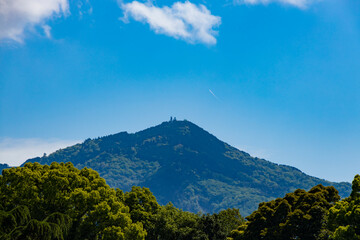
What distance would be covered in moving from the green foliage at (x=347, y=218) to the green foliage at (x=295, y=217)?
4.23m

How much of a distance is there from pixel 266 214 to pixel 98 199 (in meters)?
20.3

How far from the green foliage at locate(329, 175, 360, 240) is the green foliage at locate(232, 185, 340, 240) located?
4.23m

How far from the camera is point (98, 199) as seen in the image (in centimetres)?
4228

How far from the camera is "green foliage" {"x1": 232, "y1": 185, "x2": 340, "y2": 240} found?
38.9 metres

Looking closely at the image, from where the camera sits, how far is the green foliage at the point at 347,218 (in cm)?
3056

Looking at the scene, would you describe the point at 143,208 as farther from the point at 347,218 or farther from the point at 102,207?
the point at 347,218

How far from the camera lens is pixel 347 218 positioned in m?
31.7

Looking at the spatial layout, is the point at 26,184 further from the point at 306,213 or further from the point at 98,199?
the point at 306,213

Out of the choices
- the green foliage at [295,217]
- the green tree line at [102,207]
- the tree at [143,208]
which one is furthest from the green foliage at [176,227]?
the green foliage at [295,217]

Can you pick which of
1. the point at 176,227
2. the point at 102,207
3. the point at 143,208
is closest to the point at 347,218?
the point at 102,207

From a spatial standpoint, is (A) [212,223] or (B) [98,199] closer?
(B) [98,199]

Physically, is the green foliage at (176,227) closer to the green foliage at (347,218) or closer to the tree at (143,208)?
the tree at (143,208)

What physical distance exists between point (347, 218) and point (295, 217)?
8.35 m

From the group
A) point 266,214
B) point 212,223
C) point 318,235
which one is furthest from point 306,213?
point 212,223
